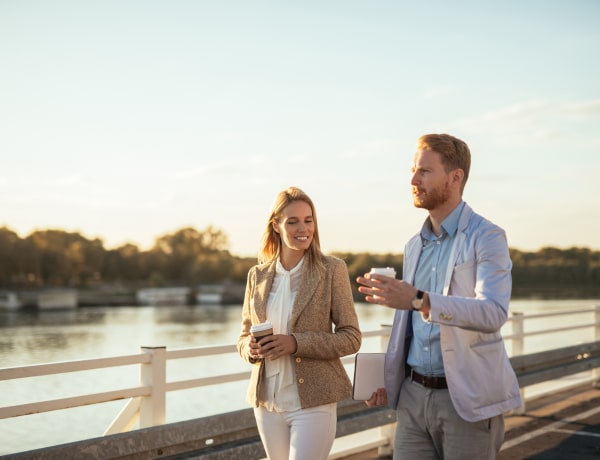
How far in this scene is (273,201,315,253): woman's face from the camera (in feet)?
13.8

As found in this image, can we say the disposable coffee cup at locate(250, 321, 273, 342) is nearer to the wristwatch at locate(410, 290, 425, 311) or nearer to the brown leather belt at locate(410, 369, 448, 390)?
the brown leather belt at locate(410, 369, 448, 390)

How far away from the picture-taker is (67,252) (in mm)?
142500

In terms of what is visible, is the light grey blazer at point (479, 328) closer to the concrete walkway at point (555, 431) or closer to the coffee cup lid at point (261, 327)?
the coffee cup lid at point (261, 327)

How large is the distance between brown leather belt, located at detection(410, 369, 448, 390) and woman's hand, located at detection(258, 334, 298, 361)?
745 millimetres

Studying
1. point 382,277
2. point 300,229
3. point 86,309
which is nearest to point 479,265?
point 382,277

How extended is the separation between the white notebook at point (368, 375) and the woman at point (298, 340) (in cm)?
40

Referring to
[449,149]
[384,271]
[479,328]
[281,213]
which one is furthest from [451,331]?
[281,213]

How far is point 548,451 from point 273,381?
4.48 metres

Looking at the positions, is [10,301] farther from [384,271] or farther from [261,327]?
[384,271]

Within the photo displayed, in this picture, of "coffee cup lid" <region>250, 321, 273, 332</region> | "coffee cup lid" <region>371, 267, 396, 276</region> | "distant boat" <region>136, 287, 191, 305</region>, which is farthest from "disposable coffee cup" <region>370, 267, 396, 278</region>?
"distant boat" <region>136, 287, 191, 305</region>

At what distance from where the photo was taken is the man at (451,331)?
3189mm

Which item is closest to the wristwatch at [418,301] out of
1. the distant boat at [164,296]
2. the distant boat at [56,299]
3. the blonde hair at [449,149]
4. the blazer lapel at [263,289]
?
Result: the blonde hair at [449,149]

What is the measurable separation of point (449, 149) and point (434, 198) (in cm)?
21

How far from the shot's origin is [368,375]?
372 centimetres
